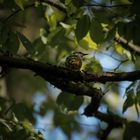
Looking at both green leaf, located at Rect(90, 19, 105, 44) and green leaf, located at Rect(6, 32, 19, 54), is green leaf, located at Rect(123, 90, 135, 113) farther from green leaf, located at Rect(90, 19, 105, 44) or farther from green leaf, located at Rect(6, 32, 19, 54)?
green leaf, located at Rect(6, 32, 19, 54)

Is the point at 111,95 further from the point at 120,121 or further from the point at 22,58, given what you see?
the point at 22,58

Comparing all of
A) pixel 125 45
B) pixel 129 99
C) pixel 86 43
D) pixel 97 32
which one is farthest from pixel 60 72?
pixel 125 45

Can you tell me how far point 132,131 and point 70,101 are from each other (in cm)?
37

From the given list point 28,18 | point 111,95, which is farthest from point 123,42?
point 111,95

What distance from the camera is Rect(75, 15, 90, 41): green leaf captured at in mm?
2490

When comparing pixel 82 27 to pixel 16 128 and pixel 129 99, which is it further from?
pixel 16 128

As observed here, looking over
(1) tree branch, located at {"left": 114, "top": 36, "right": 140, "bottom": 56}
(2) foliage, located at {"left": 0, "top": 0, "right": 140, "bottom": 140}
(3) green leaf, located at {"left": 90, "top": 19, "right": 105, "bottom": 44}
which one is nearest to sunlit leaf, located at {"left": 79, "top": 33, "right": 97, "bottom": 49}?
(2) foliage, located at {"left": 0, "top": 0, "right": 140, "bottom": 140}

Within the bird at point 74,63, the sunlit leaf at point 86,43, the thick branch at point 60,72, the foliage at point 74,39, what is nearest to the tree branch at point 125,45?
the foliage at point 74,39

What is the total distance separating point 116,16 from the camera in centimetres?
299

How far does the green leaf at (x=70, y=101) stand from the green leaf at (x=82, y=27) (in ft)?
2.14

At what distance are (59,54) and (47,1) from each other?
Answer: 13.2 inches

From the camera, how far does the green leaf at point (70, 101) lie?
3086mm

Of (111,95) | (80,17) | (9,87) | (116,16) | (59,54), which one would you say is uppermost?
(80,17)

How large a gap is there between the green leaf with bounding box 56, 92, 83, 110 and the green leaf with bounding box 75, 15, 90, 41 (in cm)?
65
